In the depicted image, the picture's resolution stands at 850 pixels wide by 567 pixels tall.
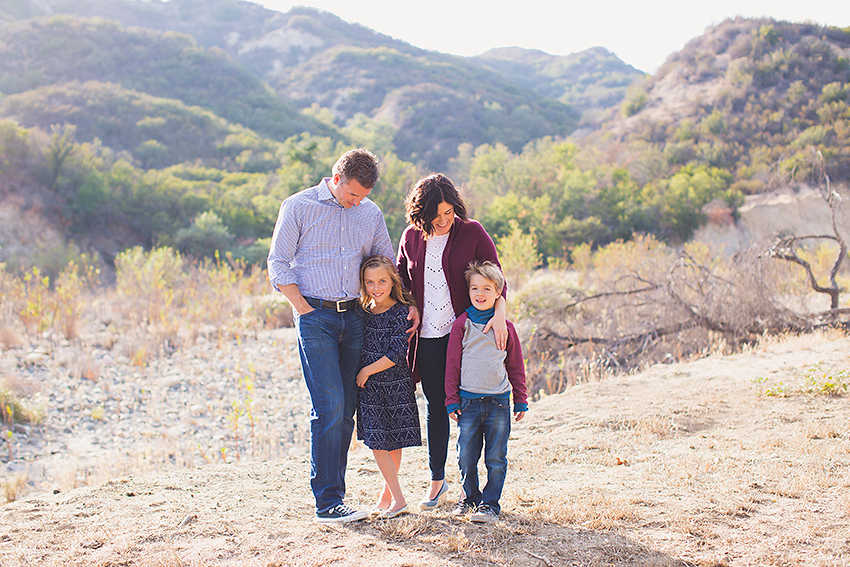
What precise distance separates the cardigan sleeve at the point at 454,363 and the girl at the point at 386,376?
243 mm

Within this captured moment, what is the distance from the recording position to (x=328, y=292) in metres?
2.89

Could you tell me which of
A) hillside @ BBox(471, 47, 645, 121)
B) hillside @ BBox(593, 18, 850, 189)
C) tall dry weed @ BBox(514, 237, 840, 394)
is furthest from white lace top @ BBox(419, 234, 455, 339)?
hillside @ BBox(471, 47, 645, 121)

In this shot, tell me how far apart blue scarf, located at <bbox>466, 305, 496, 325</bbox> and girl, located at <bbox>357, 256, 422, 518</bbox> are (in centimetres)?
32

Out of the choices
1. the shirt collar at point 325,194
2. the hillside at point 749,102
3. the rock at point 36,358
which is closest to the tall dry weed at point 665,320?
the shirt collar at point 325,194

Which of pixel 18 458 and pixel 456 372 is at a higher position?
pixel 456 372

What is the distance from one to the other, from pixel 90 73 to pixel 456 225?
42383mm

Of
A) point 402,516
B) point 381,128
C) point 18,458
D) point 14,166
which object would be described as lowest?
point 18,458

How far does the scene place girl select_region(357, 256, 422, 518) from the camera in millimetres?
2926

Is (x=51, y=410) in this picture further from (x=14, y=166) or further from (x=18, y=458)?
(x=14, y=166)

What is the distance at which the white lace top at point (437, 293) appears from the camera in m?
2.97

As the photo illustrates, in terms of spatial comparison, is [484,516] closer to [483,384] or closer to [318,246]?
[483,384]

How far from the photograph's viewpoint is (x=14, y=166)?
18078mm

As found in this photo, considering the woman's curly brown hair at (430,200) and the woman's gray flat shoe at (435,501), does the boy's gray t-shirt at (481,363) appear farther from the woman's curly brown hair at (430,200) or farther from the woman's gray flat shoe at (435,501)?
the woman's gray flat shoe at (435,501)

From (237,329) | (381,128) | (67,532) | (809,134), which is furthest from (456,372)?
(381,128)
